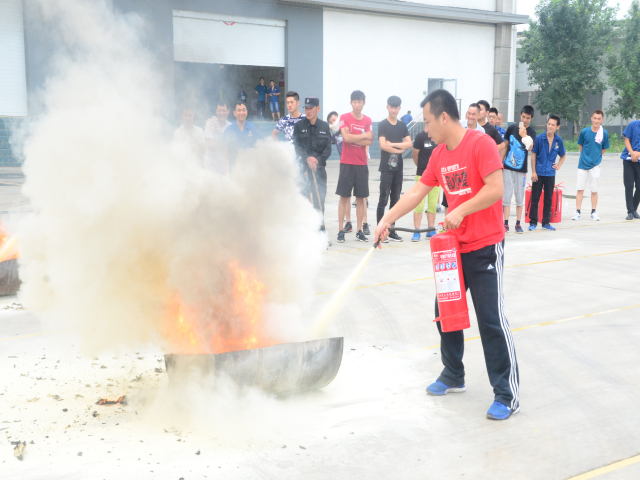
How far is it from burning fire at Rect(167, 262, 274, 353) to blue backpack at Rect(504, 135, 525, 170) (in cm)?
735

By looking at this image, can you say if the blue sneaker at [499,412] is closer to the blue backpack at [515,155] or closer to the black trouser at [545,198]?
the blue backpack at [515,155]

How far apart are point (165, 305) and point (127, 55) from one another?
73.5 inches

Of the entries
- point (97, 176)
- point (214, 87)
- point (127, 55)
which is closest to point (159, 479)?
point (97, 176)

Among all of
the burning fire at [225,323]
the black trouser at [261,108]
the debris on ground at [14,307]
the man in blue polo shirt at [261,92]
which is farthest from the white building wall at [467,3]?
the burning fire at [225,323]

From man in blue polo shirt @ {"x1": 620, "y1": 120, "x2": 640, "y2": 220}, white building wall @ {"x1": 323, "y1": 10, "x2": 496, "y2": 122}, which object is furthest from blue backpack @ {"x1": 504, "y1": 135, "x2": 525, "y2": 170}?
white building wall @ {"x1": 323, "y1": 10, "x2": 496, "y2": 122}

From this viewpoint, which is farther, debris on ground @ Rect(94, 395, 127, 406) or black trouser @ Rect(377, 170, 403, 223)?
black trouser @ Rect(377, 170, 403, 223)

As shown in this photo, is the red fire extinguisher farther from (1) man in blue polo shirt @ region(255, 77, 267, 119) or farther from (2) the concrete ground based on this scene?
(1) man in blue polo shirt @ region(255, 77, 267, 119)

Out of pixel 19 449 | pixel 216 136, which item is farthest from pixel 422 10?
pixel 19 449

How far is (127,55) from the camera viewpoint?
442cm

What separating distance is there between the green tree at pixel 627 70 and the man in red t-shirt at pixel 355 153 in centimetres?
3220

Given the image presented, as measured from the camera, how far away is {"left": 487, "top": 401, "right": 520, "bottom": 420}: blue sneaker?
3732 mm

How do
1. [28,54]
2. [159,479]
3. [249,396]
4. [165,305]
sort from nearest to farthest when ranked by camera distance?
1. [159,479]
2. [249,396]
3. [165,305]
4. [28,54]

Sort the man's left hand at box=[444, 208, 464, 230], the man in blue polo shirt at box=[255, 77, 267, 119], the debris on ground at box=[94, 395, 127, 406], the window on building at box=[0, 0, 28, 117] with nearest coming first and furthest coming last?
the man's left hand at box=[444, 208, 464, 230] < the debris on ground at box=[94, 395, 127, 406] < the window on building at box=[0, 0, 28, 117] < the man in blue polo shirt at box=[255, 77, 267, 119]

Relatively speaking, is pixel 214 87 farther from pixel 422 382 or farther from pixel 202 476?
pixel 202 476
